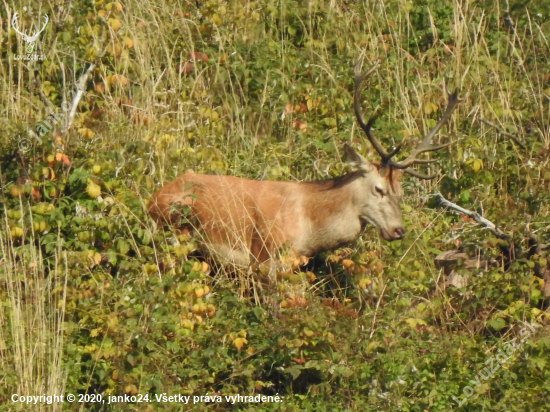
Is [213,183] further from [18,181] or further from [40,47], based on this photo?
[40,47]

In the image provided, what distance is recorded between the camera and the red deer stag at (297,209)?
27.9 ft

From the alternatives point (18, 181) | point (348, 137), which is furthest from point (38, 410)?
point (348, 137)

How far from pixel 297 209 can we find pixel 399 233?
0.85 metres

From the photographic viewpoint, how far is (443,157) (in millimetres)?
9484

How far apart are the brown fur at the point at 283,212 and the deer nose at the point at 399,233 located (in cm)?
2

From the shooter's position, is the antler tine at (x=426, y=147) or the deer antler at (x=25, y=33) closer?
the antler tine at (x=426, y=147)

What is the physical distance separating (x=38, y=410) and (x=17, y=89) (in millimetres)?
4054

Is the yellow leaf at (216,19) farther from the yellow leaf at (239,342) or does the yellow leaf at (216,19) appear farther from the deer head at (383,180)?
the yellow leaf at (239,342)

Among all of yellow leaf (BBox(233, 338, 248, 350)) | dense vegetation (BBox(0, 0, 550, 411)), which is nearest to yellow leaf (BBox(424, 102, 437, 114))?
dense vegetation (BBox(0, 0, 550, 411))

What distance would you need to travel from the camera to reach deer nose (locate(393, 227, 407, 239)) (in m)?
8.41

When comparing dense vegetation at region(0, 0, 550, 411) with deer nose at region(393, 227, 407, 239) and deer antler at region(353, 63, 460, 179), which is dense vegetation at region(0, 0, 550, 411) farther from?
deer antler at region(353, 63, 460, 179)

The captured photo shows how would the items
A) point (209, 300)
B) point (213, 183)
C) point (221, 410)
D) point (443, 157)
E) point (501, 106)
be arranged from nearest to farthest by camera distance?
point (221, 410), point (209, 300), point (213, 183), point (443, 157), point (501, 106)

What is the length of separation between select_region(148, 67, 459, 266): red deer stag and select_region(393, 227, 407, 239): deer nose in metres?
0.02

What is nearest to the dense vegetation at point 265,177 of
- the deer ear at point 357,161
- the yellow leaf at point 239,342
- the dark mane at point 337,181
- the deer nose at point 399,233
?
the yellow leaf at point 239,342
